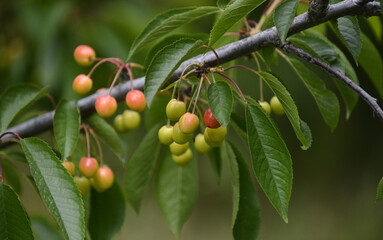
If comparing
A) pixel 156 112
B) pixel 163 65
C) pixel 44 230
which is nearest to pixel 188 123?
pixel 163 65

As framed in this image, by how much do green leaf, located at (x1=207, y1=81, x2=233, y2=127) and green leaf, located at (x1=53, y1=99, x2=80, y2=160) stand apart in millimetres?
317

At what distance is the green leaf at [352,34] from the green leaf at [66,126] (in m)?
0.57

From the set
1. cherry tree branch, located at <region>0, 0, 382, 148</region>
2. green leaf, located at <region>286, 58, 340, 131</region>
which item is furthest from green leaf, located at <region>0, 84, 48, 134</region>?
green leaf, located at <region>286, 58, 340, 131</region>

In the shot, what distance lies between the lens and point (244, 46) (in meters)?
0.88

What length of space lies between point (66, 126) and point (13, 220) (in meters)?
0.25

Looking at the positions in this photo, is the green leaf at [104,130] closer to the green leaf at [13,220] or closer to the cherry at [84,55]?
the cherry at [84,55]

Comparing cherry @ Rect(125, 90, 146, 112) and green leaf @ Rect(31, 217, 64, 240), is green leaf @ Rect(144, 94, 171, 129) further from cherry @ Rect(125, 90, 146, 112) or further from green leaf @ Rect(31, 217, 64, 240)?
green leaf @ Rect(31, 217, 64, 240)

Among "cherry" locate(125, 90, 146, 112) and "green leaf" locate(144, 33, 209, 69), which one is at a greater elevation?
"green leaf" locate(144, 33, 209, 69)

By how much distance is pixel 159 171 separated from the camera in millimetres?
1259

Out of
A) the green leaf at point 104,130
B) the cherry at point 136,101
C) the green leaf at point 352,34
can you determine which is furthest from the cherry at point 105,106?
the green leaf at point 352,34

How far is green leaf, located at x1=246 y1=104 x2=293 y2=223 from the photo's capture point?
732 mm

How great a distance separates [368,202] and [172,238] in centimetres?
227

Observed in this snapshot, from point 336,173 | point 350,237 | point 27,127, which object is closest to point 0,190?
point 27,127

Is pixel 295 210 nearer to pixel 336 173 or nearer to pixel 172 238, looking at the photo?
pixel 336 173
